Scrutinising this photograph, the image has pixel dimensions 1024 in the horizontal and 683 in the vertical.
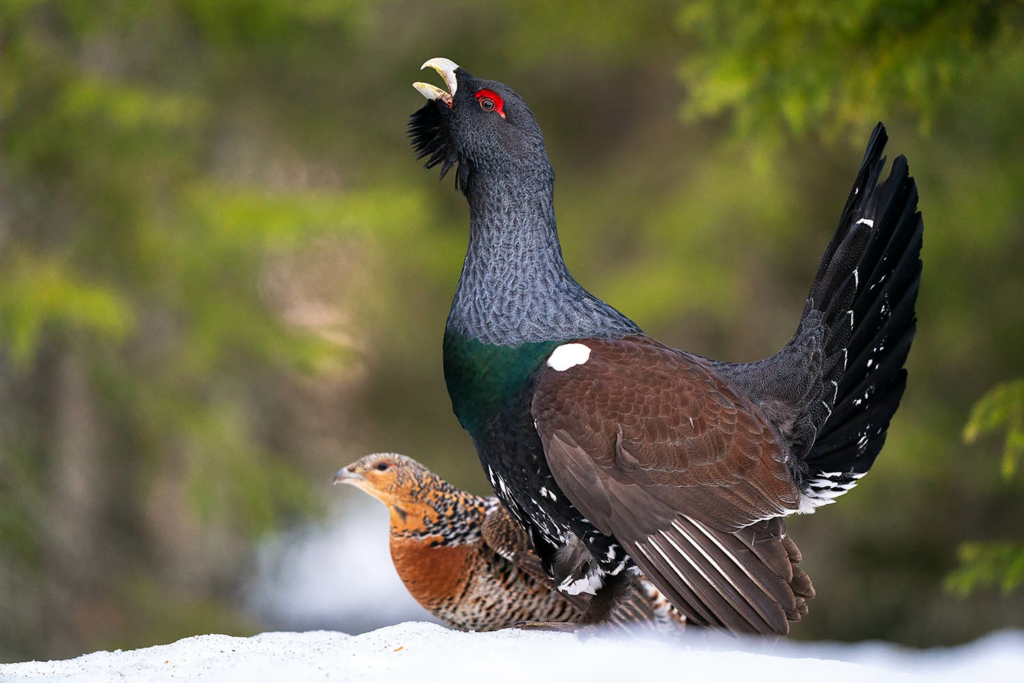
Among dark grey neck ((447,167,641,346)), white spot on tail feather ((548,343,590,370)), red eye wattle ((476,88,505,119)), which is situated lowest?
white spot on tail feather ((548,343,590,370))

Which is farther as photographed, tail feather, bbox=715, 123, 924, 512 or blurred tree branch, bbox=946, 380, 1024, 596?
blurred tree branch, bbox=946, 380, 1024, 596

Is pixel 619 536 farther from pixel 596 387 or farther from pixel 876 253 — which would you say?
pixel 876 253

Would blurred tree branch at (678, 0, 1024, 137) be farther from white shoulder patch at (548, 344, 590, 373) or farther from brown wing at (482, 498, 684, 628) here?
brown wing at (482, 498, 684, 628)

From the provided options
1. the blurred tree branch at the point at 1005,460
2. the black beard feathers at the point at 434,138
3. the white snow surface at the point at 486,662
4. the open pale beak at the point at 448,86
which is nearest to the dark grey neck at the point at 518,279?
the black beard feathers at the point at 434,138

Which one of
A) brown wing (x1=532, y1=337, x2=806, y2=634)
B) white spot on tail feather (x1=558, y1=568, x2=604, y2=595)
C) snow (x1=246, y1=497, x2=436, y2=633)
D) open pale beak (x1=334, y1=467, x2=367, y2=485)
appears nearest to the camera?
brown wing (x1=532, y1=337, x2=806, y2=634)

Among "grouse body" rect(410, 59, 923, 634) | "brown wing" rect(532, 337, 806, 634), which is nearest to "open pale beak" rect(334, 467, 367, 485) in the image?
"grouse body" rect(410, 59, 923, 634)

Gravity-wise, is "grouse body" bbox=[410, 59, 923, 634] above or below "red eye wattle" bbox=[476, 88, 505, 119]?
below

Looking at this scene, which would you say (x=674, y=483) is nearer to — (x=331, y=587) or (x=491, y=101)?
(x=491, y=101)

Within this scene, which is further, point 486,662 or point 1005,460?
point 1005,460

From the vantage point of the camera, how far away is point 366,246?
38.9 feet

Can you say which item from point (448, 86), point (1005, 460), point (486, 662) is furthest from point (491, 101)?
point (1005, 460)

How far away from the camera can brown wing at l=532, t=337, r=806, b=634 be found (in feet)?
10.3

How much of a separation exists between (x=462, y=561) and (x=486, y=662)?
2.92ft

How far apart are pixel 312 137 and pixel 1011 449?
8382mm
